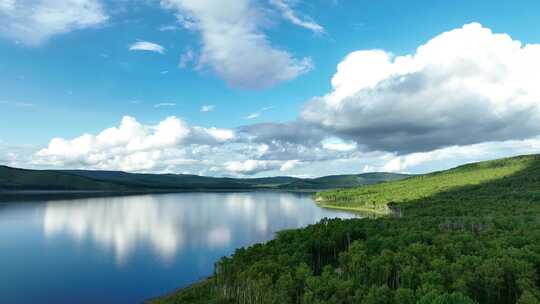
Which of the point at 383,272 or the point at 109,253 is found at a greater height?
the point at 383,272

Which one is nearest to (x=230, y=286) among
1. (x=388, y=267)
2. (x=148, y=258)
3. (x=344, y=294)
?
(x=344, y=294)

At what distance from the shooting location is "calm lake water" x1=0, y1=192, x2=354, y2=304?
7106 centimetres

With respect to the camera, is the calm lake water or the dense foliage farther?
the calm lake water

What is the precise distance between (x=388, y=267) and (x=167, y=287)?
44.6 meters

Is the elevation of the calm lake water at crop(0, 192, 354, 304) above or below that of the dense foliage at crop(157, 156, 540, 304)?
below

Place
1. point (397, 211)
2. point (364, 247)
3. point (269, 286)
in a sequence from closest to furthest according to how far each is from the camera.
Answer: point (269, 286) → point (364, 247) → point (397, 211)

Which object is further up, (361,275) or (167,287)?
(361,275)

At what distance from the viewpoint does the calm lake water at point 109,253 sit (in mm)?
71062

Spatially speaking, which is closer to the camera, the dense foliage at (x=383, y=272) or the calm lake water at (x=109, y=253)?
the dense foliage at (x=383, y=272)

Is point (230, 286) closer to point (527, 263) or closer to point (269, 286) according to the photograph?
point (269, 286)

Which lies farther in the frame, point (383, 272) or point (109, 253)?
point (109, 253)

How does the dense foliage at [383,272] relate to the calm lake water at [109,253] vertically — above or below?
above

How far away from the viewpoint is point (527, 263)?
59188mm

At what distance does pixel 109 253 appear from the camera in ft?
331
